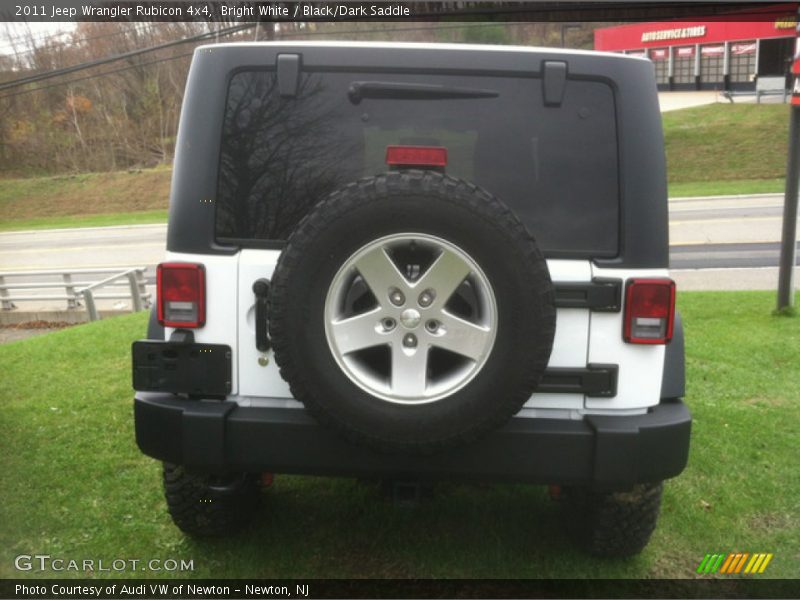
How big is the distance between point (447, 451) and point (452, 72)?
1.32m

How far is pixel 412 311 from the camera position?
2.65m

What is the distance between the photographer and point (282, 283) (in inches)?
104

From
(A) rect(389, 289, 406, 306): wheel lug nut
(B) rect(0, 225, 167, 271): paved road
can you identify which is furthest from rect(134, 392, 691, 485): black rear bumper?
(B) rect(0, 225, 167, 271): paved road

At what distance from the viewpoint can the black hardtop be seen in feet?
9.55

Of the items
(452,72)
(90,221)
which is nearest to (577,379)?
(452,72)

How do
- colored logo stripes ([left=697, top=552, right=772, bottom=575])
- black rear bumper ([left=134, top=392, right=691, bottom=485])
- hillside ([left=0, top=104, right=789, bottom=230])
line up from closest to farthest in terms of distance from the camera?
black rear bumper ([left=134, top=392, right=691, bottom=485])
colored logo stripes ([left=697, top=552, right=772, bottom=575])
hillside ([left=0, top=104, right=789, bottom=230])

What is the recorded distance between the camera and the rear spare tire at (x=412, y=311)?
8.48ft

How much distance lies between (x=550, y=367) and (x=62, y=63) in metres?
21.7

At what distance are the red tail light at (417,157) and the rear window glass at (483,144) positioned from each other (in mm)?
131

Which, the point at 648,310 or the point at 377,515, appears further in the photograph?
the point at 377,515

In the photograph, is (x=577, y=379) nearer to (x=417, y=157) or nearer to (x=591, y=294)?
(x=591, y=294)

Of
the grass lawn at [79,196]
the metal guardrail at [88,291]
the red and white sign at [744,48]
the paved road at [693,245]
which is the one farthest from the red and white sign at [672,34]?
the metal guardrail at [88,291]

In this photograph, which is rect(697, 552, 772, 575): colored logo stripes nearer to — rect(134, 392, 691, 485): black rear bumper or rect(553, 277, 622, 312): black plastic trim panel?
rect(134, 392, 691, 485): black rear bumper

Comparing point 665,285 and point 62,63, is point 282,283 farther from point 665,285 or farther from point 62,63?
point 62,63
